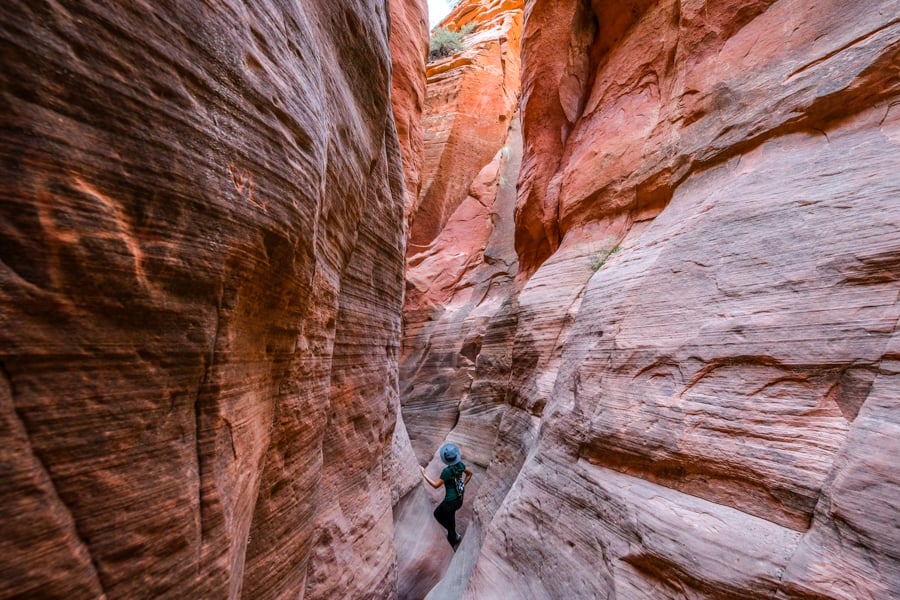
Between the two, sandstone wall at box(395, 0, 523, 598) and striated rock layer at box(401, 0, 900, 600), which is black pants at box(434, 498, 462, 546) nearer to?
sandstone wall at box(395, 0, 523, 598)

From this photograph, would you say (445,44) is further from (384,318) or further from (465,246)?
(384,318)

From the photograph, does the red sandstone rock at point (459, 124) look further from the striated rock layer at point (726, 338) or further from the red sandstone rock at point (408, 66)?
the striated rock layer at point (726, 338)

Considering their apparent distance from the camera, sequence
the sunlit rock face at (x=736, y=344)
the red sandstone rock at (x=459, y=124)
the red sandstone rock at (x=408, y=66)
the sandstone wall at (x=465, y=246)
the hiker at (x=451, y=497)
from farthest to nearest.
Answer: the red sandstone rock at (x=459, y=124), the sandstone wall at (x=465, y=246), the red sandstone rock at (x=408, y=66), the hiker at (x=451, y=497), the sunlit rock face at (x=736, y=344)

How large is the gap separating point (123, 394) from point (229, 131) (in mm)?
1128

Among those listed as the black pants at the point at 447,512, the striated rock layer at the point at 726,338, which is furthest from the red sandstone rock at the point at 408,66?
the black pants at the point at 447,512

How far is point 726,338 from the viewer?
3078mm

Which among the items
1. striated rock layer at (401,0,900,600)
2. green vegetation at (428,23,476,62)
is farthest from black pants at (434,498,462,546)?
green vegetation at (428,23,476,62)

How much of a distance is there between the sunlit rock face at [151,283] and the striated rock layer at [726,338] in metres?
2.72

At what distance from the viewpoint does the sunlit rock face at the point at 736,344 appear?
239 centimetres

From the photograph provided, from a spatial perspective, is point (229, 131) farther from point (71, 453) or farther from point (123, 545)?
point (123, 545)

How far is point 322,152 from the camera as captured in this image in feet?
8.13

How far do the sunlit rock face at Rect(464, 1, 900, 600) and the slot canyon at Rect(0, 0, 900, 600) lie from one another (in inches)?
0.8

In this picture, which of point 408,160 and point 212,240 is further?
point 408,160

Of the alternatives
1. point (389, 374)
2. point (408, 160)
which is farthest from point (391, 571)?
point (408, 160)
